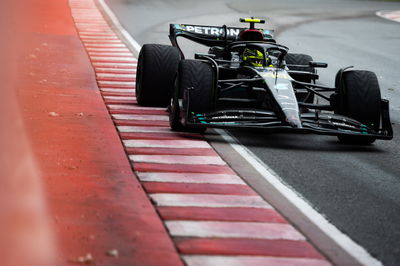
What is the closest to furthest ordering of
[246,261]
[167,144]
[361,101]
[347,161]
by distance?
[246,261]
[347,161]
[167,144]
[361,101]

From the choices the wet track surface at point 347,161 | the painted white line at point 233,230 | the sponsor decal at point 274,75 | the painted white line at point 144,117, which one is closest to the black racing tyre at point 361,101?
the wet track surface at point 347,161

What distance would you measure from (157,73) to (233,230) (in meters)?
5.46

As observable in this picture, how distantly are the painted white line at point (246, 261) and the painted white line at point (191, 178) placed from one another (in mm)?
2163

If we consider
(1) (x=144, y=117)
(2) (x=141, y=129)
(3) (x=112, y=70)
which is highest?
(2) (x=141, y=129)

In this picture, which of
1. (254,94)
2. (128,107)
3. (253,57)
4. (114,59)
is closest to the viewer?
(254,94)

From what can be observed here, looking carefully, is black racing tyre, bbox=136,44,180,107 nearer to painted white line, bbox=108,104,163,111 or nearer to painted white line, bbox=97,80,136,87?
painted white line, bbox=108,104,163,111

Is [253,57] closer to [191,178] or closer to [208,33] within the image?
[208,33]

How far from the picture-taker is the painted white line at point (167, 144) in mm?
10570

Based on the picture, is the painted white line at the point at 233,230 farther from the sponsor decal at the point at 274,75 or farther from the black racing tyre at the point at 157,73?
the black racing tyre at the point at 157,73

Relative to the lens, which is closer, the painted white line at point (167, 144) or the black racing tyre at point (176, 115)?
the painted white line at point (167, 144)

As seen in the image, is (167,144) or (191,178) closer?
(191,178)

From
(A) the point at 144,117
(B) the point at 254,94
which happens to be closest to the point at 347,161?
(B) the point at 254,94

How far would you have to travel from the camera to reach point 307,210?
8344 millimetres

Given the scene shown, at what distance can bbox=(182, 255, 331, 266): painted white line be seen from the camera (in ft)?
22.5
